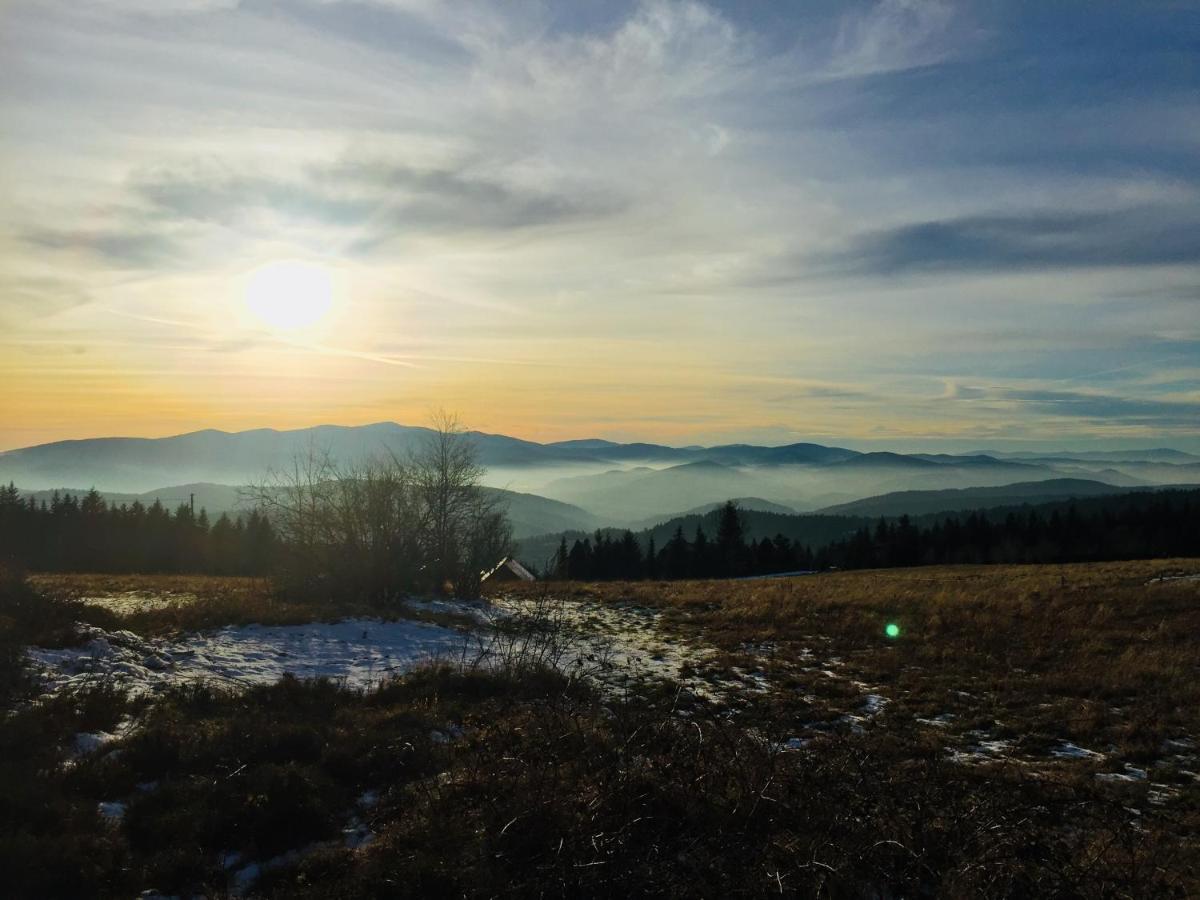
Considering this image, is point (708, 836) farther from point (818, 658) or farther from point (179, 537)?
point (179, 537)

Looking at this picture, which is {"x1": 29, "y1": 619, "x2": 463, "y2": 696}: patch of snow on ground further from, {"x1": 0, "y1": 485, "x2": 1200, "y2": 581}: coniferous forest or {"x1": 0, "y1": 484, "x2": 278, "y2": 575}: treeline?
{"x1": 0, "y1": 484, "x2": 278, "y2": 575}: treeline

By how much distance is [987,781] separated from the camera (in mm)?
6715

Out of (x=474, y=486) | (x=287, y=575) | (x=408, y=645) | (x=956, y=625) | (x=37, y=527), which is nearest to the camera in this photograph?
(x=408, y=645)

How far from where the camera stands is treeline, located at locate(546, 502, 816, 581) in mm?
72562

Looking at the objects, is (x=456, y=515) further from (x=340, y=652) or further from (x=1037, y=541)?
(x=1037, y=541)

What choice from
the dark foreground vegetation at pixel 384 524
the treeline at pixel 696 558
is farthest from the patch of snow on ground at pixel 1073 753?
the treeline at pixel 696 558

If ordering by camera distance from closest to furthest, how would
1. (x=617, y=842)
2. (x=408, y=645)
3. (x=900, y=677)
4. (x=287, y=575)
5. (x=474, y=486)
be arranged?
(x=617, y=842) → (x=900, y=677) → (x=408, y=645) → (x=287, y=575) → (x=474, y=486)

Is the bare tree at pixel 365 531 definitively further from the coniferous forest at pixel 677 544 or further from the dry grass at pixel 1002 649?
the coniferous forest at pixel 677 544

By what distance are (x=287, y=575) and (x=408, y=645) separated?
702 cm

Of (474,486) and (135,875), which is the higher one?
(474,486)

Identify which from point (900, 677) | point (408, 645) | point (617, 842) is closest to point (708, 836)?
point (617, 842)

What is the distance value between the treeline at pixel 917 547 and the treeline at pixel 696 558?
0.11 meters

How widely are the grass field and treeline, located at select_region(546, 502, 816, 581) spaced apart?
198ft

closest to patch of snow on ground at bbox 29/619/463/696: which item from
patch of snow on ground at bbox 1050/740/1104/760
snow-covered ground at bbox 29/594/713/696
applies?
snow-covered ground at bbox 29/594/713/696
